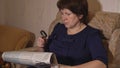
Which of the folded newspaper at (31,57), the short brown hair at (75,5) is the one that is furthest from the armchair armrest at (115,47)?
the folded newspaper at (31,57)

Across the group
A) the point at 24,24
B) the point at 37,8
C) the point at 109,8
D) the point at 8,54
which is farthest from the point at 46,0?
the point at 8,54

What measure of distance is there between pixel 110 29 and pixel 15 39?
127cm

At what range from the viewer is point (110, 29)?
6.55 ft

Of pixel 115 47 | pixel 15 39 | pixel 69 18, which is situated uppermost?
pixel 69 18

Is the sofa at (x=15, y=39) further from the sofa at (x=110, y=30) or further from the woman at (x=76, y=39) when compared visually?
the woman at (x=76, y=39)

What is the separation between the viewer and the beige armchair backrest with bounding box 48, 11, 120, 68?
191 cm

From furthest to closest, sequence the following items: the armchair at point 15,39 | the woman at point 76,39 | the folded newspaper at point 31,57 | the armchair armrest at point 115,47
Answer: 1. the armchair at point 15,39
2. the armchair armrest at point 115,47
3. the woman at point 76,39
4. the folded newspaper at point 31,57

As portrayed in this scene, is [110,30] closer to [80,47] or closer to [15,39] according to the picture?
[80,47]

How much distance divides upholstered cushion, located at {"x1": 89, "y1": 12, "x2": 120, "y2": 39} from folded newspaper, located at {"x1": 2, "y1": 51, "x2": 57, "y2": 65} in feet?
2.25

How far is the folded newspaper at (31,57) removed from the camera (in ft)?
4.73

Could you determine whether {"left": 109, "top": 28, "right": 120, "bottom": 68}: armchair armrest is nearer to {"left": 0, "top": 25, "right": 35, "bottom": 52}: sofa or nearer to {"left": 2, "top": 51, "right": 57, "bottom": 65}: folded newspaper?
{"left": 2, "top": 51, "right": 57, "bottom": 65}: folded newspaper

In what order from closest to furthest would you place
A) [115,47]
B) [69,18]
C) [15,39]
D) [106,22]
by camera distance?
[69,18] < [115,47] < [106,22] < [15,39]

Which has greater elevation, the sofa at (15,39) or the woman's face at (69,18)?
the woman's face at (69,18)

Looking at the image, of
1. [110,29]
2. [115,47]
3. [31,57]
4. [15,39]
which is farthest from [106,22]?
[15,39]
